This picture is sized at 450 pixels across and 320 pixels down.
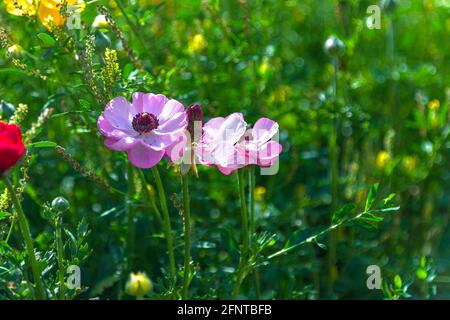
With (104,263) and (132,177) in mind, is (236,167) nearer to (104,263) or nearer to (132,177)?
(132,177)

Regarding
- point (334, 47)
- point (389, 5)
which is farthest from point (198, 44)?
point (389, 5)

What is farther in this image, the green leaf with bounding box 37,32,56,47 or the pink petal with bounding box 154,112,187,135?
the green leaf with bounding box 37,32,56,47

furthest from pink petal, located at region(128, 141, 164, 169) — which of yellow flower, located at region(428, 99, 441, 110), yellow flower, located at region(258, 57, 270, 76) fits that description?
yellow flower, located at region(428, 99, 441, 110)

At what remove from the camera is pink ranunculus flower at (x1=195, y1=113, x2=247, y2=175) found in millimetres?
963

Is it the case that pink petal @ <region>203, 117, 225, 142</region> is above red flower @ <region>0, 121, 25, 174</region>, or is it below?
above

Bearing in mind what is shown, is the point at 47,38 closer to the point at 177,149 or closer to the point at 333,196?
the point at 177,149

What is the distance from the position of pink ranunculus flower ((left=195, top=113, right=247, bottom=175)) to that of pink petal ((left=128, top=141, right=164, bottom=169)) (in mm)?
53

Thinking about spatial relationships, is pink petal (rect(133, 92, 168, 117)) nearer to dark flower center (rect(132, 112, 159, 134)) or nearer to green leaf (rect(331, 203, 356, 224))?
dark flower center (rect(132, 112, 159, 134))

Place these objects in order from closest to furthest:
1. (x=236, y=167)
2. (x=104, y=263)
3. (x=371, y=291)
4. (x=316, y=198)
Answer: (x=236, y=167)
(x=104, y=263)
(x=371, y=291)
(x=316, y=198)

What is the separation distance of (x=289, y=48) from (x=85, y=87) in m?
1.12

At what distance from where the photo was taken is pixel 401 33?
7.35 feet

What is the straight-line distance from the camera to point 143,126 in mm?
985

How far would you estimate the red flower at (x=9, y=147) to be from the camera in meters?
0.89
